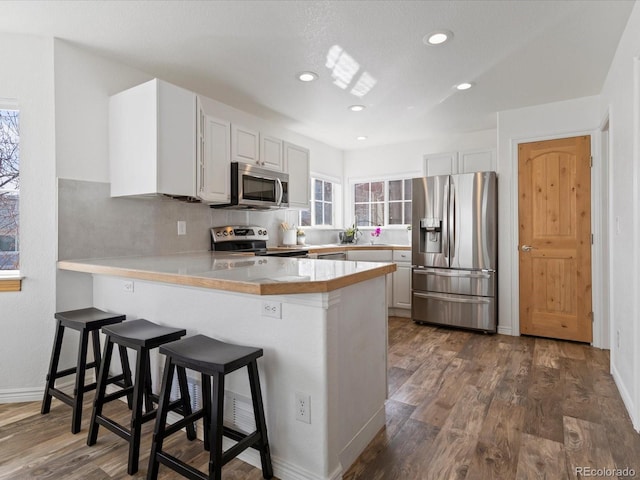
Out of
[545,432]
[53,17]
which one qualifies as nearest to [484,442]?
[545,432]

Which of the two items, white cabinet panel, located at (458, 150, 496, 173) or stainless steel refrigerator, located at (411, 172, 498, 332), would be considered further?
white cabinet panel, located at (458, 150, 496, 173)

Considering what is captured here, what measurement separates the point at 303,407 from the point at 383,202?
14.6 feet

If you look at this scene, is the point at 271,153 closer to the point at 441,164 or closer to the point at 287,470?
the point at 441,164

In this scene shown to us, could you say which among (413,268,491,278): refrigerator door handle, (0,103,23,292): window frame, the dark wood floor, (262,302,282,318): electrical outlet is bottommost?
the dark wood floor

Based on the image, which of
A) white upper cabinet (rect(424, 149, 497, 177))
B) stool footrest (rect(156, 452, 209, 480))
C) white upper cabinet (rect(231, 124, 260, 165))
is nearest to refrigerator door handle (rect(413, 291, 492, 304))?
white upper cabinet (rect(424, 149, 497, 177))

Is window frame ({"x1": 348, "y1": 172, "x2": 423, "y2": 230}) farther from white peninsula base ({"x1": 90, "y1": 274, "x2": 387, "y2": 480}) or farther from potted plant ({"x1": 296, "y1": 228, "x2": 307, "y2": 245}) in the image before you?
white peninsula base ({"x1": 90, "y1": 274, "x2": 387, "y2": 480})

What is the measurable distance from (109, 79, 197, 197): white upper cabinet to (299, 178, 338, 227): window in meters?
2.45

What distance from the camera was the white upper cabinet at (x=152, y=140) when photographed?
2518mm

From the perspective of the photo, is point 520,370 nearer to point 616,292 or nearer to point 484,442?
point 616,292

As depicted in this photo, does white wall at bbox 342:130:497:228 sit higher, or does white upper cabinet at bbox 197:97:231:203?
white wall at bbox 342:130:497:228

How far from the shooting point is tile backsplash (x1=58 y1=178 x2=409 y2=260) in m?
2.49

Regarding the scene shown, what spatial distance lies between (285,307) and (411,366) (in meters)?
1.80

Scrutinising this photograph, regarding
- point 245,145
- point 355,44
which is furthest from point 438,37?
point 245,145

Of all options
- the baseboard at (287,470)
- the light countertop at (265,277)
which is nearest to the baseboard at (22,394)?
the light countertop at (265,277)
